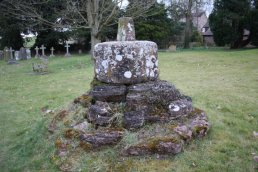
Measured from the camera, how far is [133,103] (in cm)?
531

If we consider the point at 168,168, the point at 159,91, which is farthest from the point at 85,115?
the point at 168,168

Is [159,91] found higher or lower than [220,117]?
higher

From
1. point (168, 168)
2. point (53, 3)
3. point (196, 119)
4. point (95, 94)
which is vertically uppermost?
point (53, 3)

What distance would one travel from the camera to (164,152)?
483 centimetres

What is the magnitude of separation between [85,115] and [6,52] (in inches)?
1024

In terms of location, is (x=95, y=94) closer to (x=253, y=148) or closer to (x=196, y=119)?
(x=196, y=119)

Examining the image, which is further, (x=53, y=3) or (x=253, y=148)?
(x=53, y=3)

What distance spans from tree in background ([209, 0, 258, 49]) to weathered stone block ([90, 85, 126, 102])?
2604cm

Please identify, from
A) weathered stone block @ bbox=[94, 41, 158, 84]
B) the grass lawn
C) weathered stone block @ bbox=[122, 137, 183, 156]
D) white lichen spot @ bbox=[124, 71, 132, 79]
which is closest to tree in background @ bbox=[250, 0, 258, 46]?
the grass lawn

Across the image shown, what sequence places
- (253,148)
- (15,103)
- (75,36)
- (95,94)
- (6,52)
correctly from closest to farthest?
(253,148) → (95,94) → (15,103) → (6,52) → (75,36)

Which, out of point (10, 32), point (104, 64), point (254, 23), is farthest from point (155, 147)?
point (10, 32)

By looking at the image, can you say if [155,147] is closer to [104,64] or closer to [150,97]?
[150,97]

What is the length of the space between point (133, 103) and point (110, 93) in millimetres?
502

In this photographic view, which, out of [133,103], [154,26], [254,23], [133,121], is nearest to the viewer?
[133,121]
